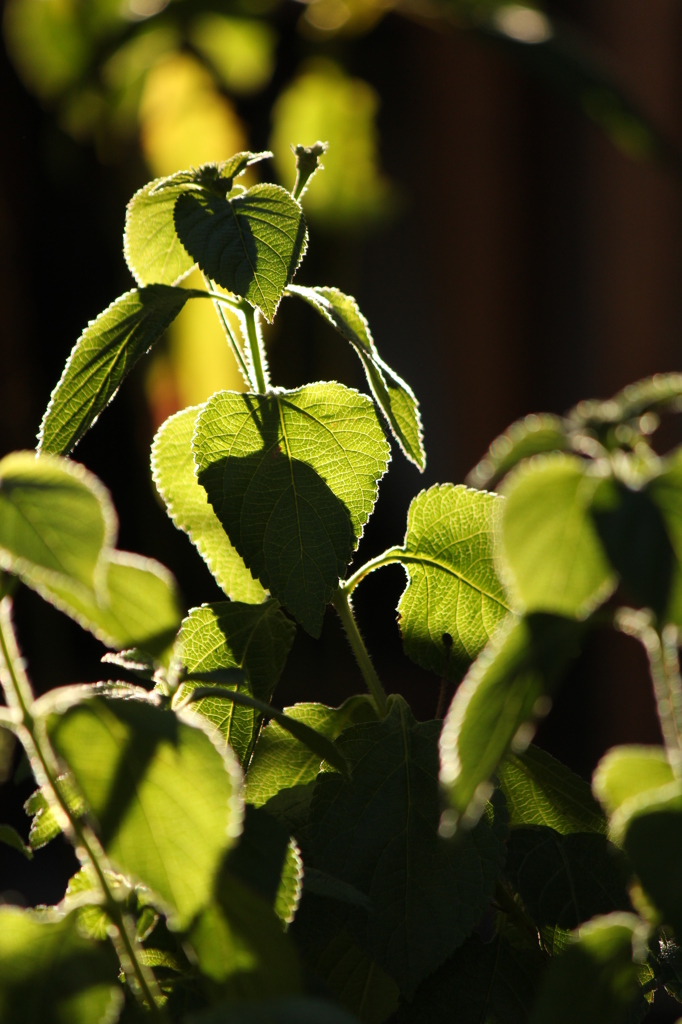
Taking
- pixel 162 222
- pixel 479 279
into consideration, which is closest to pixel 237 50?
pixel 162 222

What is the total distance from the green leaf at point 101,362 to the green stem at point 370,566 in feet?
0.46

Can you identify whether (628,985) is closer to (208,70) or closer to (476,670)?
(476,670)

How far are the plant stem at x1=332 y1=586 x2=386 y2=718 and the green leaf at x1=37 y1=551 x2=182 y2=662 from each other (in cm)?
14

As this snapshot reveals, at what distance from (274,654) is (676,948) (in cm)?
21

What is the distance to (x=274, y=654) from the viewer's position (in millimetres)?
450

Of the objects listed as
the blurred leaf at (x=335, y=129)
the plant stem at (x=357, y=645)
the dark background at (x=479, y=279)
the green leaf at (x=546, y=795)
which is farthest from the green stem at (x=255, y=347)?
the dark background at (x=479, y=279)

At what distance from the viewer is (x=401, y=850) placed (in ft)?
1.29

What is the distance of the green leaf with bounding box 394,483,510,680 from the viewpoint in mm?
461

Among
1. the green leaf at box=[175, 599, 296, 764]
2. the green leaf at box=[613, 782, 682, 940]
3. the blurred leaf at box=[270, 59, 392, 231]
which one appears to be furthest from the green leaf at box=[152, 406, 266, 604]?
the blurred leaf at box=[270, 59, 392, 231]

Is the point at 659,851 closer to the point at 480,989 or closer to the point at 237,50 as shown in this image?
the point at 480,989

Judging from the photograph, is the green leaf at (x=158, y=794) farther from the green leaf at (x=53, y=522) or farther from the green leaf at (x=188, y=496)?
the green leaf at (x=188, y=496)

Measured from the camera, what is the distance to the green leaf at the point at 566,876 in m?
0.40

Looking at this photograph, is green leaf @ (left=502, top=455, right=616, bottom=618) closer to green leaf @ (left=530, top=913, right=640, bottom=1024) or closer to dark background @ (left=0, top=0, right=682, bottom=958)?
green leaf @ (left=530, top=913, right=640, bottom=1024)

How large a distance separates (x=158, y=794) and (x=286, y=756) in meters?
0.19
